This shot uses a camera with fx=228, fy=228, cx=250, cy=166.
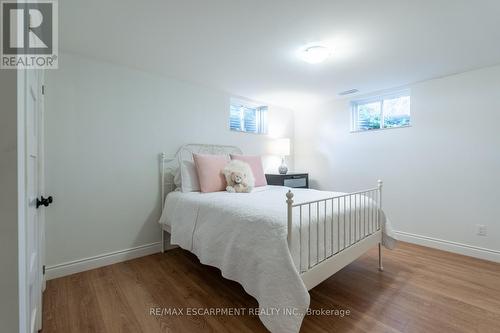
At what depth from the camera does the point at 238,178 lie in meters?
2.67

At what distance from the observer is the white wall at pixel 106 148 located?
2193 millimetres

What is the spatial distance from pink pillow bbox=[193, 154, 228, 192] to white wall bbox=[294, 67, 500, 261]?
219 cm

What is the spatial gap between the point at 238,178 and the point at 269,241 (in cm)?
131

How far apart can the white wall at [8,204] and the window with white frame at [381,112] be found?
3800 mm

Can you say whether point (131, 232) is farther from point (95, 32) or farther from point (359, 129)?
point (359, 129)

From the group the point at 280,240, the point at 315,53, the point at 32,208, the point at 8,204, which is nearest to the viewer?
the point at 8,204

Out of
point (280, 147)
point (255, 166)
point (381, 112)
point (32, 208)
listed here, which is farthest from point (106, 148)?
point (381, 112)

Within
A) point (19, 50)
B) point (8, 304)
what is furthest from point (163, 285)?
point (19, 50)

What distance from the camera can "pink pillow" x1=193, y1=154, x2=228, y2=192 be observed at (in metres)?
2.62

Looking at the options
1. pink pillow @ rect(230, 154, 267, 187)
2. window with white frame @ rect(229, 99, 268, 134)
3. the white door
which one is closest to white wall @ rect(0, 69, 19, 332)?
the white door

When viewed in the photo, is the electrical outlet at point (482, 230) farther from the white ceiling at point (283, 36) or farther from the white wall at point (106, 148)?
the white wall at point (106, 148)

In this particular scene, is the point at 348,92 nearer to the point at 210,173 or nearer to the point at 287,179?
the point at 287,179

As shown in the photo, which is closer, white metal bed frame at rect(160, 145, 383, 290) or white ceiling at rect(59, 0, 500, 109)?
white metal bed frame at rect(160, 145, 383, 290)

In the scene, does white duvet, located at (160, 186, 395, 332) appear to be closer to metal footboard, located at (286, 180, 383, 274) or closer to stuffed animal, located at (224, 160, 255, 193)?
metal footboard, located at (286, 180, 383, 274)
